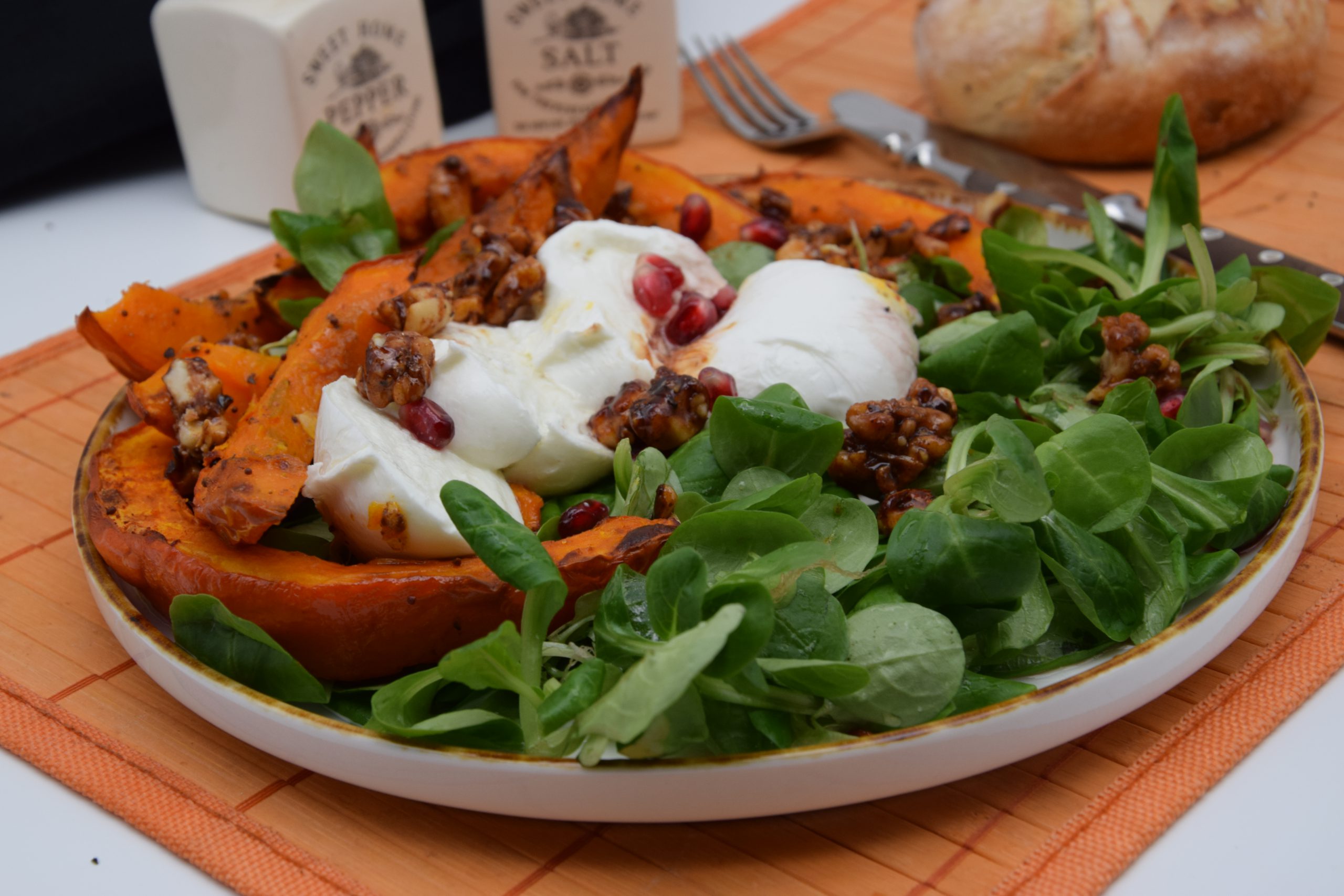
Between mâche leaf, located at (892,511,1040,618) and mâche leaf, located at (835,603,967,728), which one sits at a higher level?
mâche leaf, located at (892,511,1040,618)

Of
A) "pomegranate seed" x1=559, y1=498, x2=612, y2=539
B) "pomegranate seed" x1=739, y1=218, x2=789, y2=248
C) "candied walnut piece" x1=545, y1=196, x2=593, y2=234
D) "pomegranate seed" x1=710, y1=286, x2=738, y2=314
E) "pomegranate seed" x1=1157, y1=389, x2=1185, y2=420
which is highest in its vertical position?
"candied walnut piece" x1=545, y1=196, x2=593, y2=234

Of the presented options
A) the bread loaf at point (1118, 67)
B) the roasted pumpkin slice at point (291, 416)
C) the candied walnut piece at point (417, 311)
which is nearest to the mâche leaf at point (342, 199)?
the roasted pumpkin slice at point (291, 416)

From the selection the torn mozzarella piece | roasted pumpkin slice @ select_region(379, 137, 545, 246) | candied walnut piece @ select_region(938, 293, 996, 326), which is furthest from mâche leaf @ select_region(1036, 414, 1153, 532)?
roasted pumpkin slice @ select_region(379, 137, 545, 246)

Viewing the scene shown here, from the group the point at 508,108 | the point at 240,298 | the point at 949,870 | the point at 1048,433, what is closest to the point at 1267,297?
the point at 1048,433

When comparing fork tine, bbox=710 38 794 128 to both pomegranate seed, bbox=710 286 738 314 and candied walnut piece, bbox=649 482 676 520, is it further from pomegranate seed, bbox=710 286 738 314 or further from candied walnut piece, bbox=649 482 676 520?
candied walnut piece, bbox=649 482 676 520

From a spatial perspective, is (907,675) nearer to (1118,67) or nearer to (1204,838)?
(1204,838)
